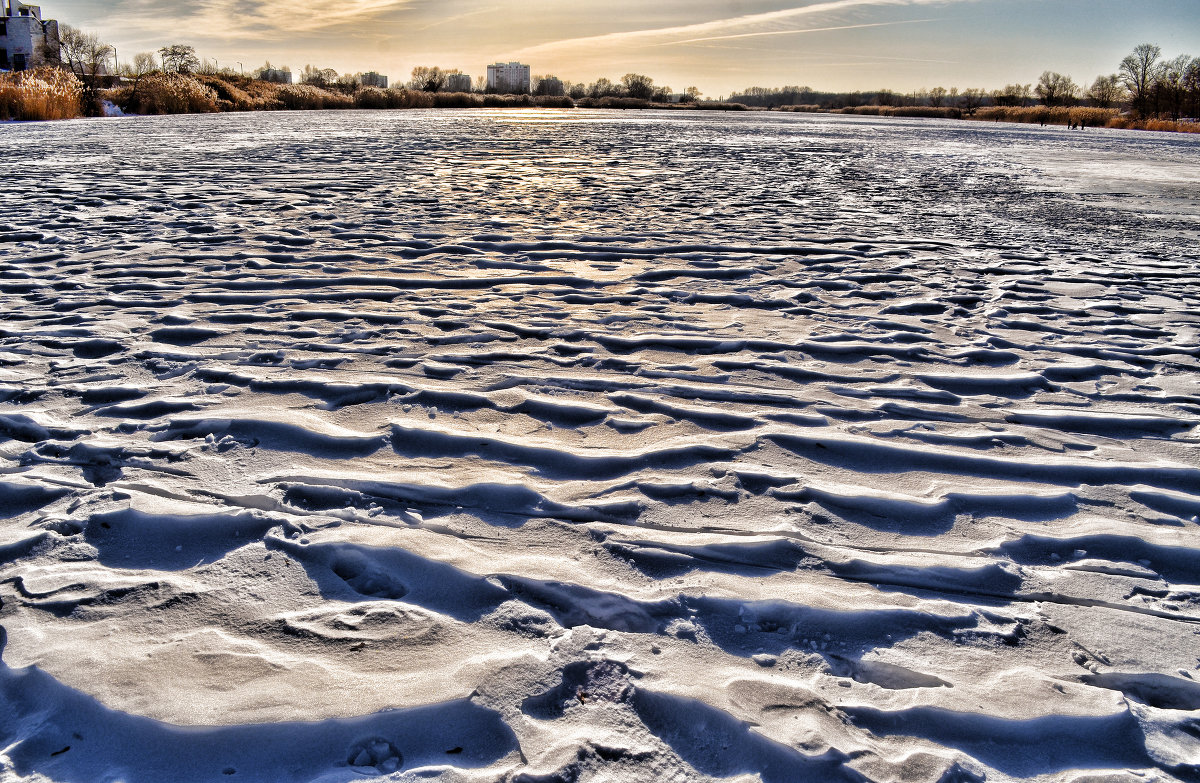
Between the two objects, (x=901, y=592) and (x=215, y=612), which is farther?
(x=901, y=592)

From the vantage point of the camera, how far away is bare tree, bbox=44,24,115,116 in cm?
2373

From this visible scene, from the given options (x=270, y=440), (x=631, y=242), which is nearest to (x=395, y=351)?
(x=270, y=440)

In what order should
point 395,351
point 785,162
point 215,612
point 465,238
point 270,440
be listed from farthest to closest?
1. point 785,162
2. point 465,238
3. point 395,351
4. point 270,440
5. point 215,612

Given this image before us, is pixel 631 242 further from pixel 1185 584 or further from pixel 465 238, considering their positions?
pixel 1185 584

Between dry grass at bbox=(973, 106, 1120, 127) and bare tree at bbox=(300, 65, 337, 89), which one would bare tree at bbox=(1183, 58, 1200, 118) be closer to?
dry grass at bbox=(973, 106, 1120, 127)

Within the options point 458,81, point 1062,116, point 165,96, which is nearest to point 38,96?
point 165,96

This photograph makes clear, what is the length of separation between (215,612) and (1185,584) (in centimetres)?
257

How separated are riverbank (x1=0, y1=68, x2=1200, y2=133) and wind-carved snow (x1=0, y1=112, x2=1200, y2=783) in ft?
69.0

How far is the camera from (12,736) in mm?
1339

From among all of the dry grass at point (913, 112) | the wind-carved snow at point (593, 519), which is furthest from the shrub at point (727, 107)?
the wind-carved snow at point (593, 519)

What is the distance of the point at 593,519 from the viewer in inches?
83.0

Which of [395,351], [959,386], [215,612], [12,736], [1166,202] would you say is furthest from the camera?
[1166,202]

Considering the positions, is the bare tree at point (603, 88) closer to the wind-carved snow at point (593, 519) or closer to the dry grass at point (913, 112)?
the dry grass at point (913, 112)

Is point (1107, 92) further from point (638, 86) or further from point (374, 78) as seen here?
point (374, 78)
